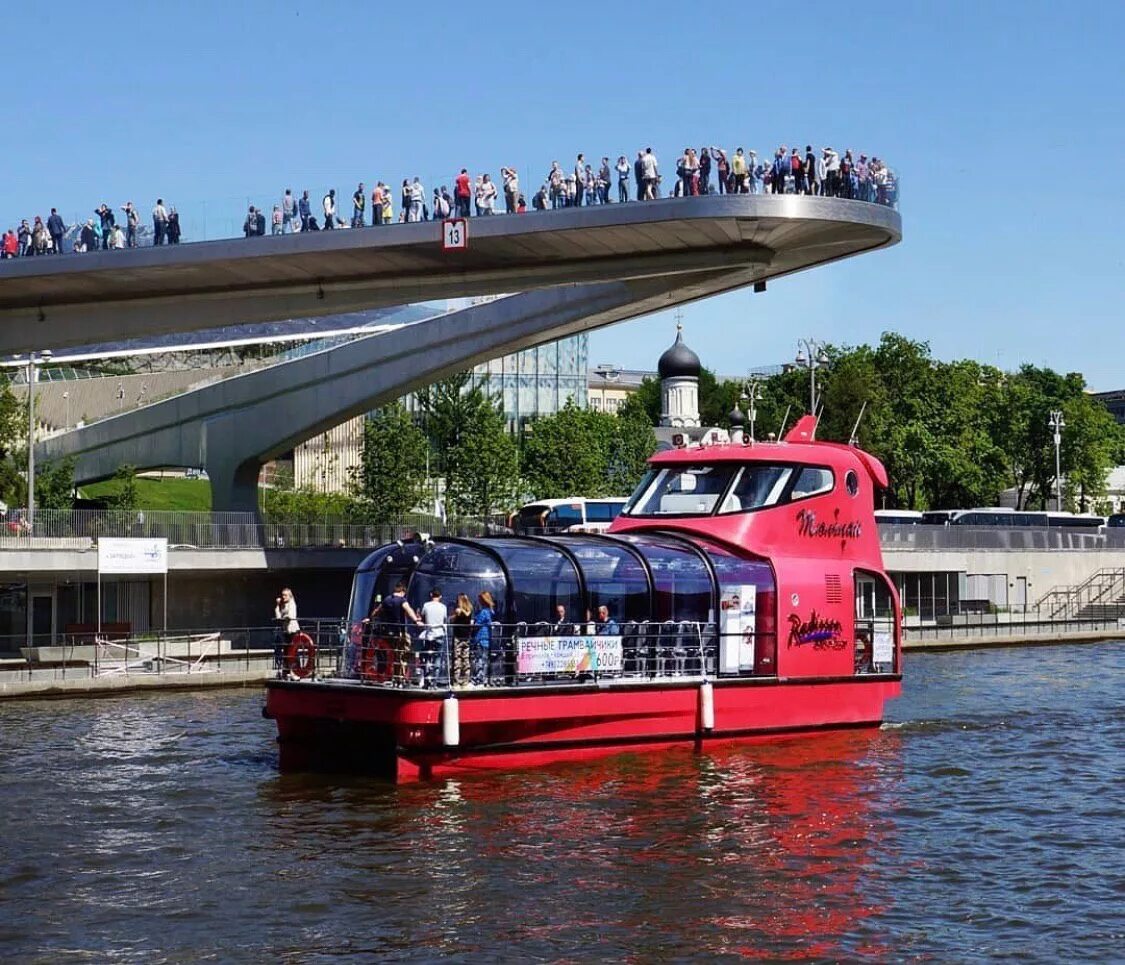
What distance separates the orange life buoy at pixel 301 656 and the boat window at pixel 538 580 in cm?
329

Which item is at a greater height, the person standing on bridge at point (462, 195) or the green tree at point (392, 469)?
the person standing on bridge at point (462, 195)

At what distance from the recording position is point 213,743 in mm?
32875

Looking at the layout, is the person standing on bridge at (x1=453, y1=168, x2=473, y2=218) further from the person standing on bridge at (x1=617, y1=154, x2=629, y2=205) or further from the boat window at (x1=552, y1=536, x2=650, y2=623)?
the boat window at (x1=552, y1=536, x2=650, y2=623)

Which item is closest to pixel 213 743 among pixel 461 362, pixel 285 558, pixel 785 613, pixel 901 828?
pixel 785 613

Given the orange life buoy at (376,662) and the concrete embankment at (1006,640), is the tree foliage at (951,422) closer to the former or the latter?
the concrete embankment at (1006,640)

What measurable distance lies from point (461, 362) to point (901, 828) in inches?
1606

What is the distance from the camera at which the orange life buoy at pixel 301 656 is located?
95.2 feet

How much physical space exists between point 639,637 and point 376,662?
4620 millimetres

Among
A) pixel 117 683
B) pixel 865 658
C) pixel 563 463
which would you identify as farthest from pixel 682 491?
pixel 563 463

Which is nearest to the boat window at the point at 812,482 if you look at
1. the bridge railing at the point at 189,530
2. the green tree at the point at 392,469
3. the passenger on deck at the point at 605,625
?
the passenger on deck at the point at 605,625

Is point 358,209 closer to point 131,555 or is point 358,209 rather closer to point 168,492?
point 131,555

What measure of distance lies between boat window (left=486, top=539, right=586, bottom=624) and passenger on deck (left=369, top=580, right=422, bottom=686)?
1.66m

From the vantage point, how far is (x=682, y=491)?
33688mm

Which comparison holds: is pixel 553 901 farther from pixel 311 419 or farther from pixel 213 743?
pixel 311 419
